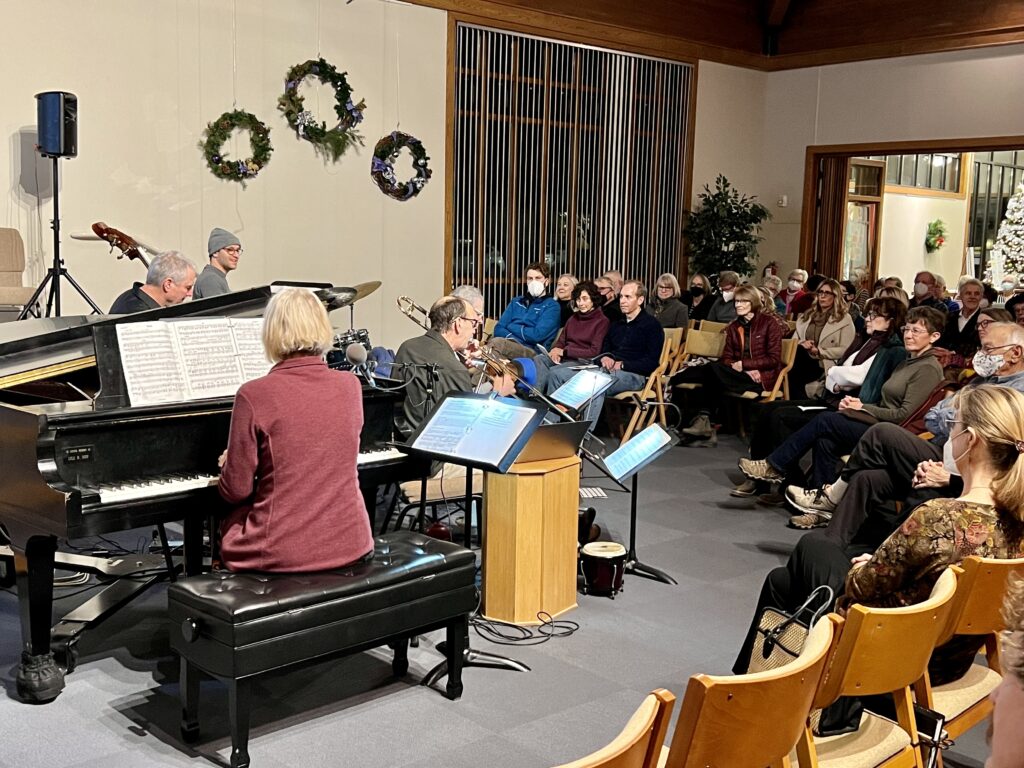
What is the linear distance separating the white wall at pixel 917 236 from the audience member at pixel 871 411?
32.5 ft

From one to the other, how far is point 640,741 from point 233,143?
25.9 feet

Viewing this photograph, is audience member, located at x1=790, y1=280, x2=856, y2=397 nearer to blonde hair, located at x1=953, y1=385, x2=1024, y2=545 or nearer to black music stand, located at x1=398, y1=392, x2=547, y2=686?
black music stand, located at x1=398, y1=392, x2=547, y2=686

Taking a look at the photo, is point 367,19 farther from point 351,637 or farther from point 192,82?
point 351,637

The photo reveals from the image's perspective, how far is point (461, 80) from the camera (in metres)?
10.4

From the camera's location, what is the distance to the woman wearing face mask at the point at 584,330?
28.4 ft

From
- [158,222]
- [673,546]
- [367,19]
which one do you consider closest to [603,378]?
[673,546]

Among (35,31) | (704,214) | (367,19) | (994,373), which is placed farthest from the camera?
(704,214)

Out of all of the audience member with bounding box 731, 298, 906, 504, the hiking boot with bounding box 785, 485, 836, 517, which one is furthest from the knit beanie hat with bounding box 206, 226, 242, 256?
the hiking boot with bounding box 785, 485, 836, 517

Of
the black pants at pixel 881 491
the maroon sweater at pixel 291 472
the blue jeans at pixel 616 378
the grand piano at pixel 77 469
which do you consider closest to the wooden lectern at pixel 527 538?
the maroon sweater at pixel 291 472

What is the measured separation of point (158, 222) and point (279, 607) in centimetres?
612

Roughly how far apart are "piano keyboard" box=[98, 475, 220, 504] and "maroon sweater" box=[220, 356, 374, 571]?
24cm

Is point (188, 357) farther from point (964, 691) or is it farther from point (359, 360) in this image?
point (964, 691)

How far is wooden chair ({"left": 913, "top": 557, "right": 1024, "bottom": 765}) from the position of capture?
9.34 feet

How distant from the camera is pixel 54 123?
7082 millimetres
